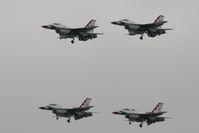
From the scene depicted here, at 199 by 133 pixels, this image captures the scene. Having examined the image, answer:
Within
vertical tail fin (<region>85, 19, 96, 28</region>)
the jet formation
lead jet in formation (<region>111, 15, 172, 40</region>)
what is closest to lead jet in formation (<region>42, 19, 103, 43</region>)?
the jet formation

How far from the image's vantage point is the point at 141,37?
192750mm

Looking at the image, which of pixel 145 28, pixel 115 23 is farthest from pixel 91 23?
pixel 145 28

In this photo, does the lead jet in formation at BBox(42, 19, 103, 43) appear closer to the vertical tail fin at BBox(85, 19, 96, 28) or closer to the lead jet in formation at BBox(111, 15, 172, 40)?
the vertical tail fin at BBox(85, 19, 96, 28)

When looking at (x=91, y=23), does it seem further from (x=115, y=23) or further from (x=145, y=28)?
(x=145, y=28)

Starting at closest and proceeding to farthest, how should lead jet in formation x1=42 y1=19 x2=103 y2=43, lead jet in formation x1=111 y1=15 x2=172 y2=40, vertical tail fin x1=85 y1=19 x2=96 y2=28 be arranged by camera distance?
lead jet in formation x1=42 y1=19 x2=103 y2=43
lead jet in formation x1=111 y1=15 x2=172 y2=40
vertical tail fin x1=85 y1=19 x2=96 y2=28

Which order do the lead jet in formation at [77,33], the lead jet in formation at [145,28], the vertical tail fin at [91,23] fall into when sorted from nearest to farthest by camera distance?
the lead jet in formation at [77,33]
the lead jet in formation at [145,28]
the vertical tail fin at [91,23]

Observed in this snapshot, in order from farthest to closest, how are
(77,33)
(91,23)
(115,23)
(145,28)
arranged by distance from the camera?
(91,23) < (145,28) < (77,33) < (115,23)

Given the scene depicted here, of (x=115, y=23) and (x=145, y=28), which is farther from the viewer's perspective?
(x=145, y=28)

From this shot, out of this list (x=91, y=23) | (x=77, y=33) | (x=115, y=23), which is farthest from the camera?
(x=91, y=23)

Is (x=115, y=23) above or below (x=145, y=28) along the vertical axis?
above

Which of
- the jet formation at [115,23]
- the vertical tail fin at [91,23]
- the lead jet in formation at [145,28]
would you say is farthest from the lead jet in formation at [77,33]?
the lead jet in formation at [145,28]

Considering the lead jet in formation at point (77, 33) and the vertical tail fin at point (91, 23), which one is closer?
the lead jet in formation at point (77, 33)

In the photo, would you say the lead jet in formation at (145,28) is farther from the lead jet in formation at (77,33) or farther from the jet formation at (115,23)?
the lead jet in formation at (77,33)

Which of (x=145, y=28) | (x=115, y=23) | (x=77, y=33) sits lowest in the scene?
(x=77, y=33)
